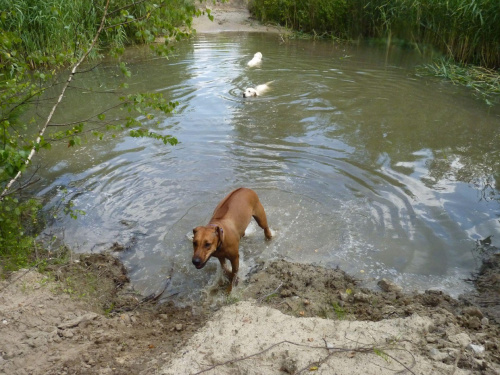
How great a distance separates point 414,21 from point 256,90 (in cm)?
662

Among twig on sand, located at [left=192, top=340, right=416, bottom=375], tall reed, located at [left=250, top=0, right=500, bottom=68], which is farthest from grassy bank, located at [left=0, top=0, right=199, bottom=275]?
tall reed, located at [left=250, top=0, right=500, bottom=68]

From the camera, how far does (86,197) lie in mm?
6867

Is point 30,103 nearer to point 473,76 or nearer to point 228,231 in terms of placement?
point 228,231

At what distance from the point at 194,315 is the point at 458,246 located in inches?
139

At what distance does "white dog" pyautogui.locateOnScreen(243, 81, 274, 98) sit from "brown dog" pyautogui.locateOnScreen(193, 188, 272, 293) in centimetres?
621

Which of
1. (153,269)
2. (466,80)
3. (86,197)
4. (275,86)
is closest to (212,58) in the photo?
(275,86)

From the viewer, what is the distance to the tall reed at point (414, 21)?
38.3 feet

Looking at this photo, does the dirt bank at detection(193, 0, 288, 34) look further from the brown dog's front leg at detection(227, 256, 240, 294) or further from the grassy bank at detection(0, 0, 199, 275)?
the brown dog's front leg at detection(227, 256, 240, 294)

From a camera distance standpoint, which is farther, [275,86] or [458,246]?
[275,86]

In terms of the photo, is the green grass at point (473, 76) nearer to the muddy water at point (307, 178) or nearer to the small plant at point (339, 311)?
the muddy water at point (307, 178)

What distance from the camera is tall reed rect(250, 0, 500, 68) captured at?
1168 cm

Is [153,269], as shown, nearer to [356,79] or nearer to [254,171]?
[254,171]

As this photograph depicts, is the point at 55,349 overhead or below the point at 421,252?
overhead

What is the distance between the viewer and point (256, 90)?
1170 cm
